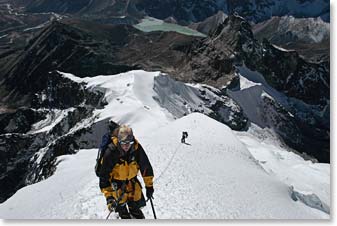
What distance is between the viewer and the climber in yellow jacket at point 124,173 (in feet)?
33.9

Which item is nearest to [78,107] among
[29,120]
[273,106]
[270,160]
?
[29,120]

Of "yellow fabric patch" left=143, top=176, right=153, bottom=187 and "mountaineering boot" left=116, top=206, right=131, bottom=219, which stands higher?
"yellow fabric patch" left=143, top=176, right=153, bottom=187

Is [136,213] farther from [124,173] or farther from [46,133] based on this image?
[46,133]

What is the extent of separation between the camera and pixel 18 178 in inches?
2104

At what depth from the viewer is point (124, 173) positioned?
1079 centimetres

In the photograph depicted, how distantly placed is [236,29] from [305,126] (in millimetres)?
24863

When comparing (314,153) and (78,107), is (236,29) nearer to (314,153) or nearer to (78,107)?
Result: (314,153)

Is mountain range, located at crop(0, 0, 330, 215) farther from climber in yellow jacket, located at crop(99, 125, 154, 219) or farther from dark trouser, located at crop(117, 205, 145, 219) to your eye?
climber in yellow jacket, located at crop(99, 125, 154, 219)

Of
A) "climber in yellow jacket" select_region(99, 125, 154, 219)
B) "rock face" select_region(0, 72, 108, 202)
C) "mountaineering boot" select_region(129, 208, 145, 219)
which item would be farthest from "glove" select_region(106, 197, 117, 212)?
"rock face" select_region(0, 72, 108, 202)

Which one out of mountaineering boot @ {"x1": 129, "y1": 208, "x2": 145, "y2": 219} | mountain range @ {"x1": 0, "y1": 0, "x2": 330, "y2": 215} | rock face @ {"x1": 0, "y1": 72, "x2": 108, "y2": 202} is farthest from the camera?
mountain range @ {"x1": 0, "y1": 0, "x2": 330, "y2": 215}

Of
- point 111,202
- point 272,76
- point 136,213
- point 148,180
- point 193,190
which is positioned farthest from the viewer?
point 272,76

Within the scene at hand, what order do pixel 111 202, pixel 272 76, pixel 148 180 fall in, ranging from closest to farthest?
1. pixel 111 202
2. pixel 148 180
3. pixel 272 76

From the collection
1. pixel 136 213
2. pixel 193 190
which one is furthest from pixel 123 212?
pixel 193 190

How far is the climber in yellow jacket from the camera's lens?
1032 cm
